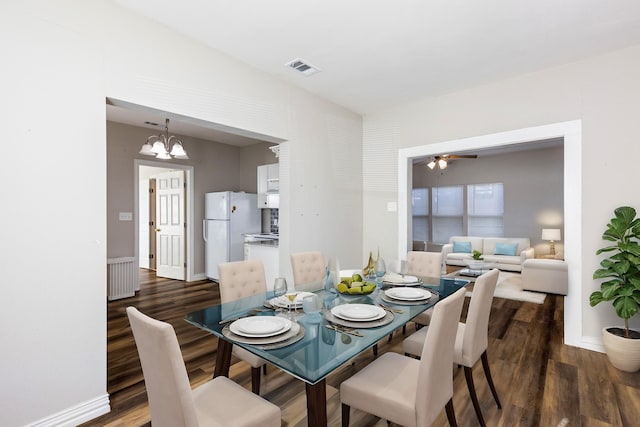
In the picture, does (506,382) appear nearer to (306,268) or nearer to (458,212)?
(306,268)

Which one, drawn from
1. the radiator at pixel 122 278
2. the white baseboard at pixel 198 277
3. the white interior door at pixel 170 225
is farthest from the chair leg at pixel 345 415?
the white interior door at pixel 170 225

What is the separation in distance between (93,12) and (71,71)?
1.45 ft

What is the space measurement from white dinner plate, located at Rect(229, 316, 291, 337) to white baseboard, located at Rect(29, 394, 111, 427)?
1210 millimetres

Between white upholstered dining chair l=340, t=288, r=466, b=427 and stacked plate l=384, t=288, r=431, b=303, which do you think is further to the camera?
→ stacked plate l=384, t=288, r=431, b=303

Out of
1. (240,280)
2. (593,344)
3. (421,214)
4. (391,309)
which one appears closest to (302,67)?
(240,280)

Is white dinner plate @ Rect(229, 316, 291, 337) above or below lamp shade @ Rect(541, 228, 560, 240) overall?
below

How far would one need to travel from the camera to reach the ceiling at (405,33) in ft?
7.10

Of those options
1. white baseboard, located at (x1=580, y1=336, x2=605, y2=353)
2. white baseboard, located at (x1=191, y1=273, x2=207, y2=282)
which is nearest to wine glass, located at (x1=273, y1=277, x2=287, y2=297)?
white baseboard, located at (x1=580, y1=336, x2=605, y2=353)

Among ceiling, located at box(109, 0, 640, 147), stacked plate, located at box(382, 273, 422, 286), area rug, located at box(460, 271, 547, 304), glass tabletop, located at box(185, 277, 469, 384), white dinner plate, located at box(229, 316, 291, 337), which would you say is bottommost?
area rug, located at box(460, 271, 547, 304)

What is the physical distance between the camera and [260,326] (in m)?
1.52

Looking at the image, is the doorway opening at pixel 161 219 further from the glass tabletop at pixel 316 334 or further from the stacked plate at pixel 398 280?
the stacked plate at pixel 398 280

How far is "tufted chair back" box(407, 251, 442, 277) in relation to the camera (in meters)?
2.95

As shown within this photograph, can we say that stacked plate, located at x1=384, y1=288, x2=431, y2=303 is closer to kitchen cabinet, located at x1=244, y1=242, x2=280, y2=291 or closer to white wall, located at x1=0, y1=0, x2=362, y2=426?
white wall, located at x1=0, y1=0, x2=362, y2=426

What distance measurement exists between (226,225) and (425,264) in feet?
11.9
